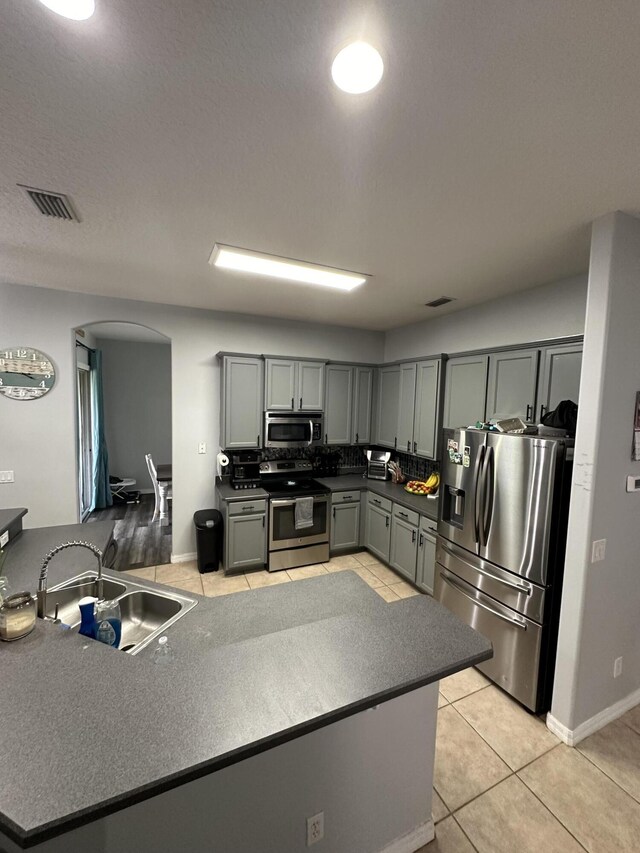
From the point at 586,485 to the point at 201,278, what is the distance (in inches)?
117

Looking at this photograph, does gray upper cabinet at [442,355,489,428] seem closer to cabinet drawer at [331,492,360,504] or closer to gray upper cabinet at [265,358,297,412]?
cabinet drawer at [331,492,360,504]

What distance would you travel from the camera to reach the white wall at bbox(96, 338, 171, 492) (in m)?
6.40

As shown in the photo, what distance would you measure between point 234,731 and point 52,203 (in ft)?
7.82

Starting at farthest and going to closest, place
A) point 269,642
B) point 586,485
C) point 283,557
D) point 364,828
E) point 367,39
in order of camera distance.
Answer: point 283,557, point 586,485, point 364,828, point 269,642, point 367,39

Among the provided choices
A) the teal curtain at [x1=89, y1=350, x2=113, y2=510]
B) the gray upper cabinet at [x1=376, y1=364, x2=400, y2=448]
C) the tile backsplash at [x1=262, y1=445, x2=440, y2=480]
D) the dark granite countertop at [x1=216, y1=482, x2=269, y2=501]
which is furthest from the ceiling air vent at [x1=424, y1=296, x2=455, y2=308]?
the teal curtain at [x1=89, y1=350, x2=113, y2=510]

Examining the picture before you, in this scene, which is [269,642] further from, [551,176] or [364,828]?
[551,176]

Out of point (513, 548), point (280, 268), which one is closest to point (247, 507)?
point (280, 268)

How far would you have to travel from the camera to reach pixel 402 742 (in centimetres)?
141

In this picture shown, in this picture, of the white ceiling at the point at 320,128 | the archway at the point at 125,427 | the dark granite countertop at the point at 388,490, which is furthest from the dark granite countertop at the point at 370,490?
the white ceiling at the point at 320,128

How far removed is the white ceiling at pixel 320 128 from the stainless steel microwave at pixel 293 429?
203cm

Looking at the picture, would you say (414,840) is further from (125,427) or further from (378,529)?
(125,427)

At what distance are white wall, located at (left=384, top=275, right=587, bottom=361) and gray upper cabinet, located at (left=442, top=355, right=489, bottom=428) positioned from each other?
244mm

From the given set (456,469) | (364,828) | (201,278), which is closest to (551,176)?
(456,469)

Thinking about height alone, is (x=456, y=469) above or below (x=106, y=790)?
above
